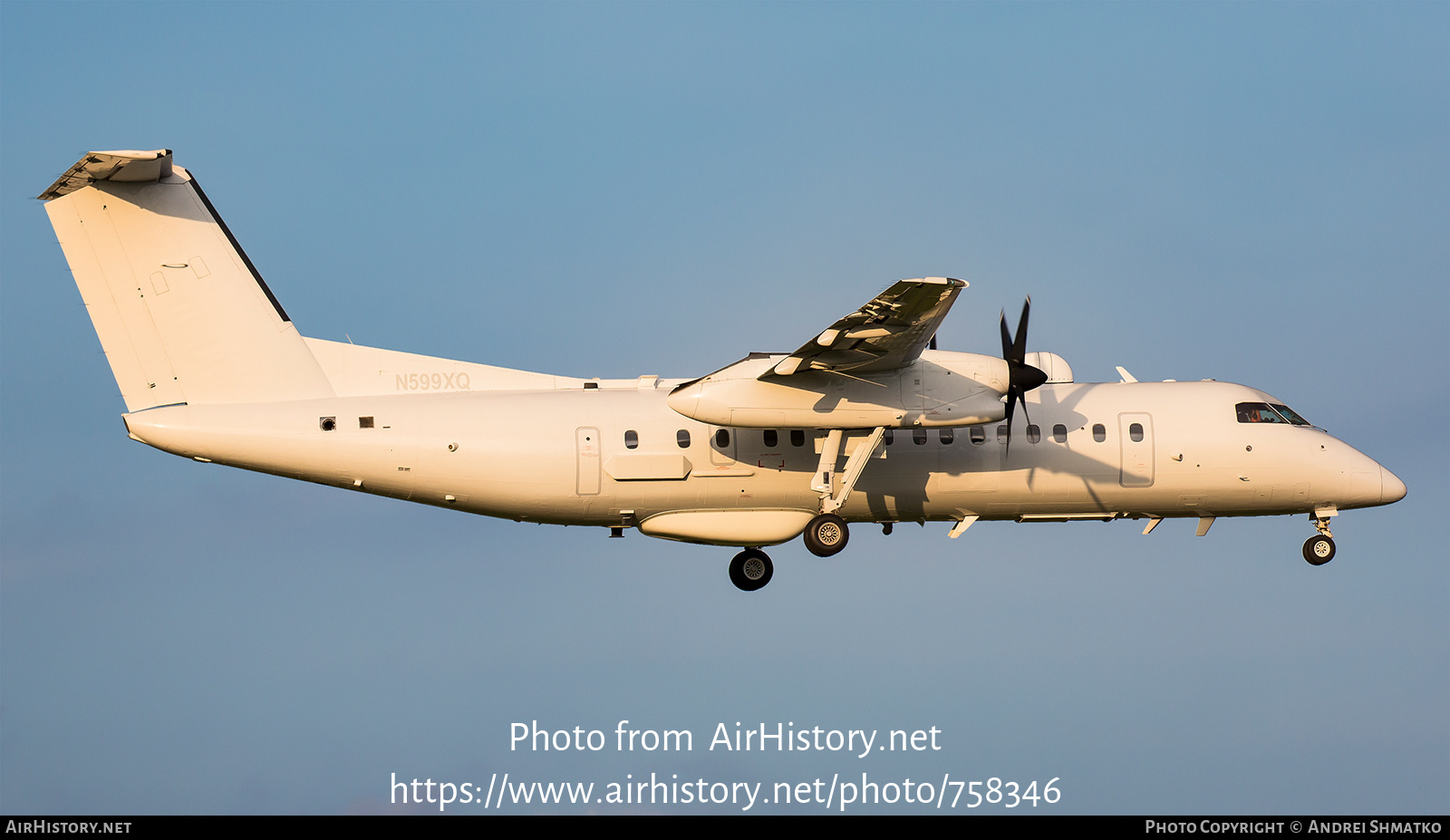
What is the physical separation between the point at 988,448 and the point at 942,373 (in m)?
2.19

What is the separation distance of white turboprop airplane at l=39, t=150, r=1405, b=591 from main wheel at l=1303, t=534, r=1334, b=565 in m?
0.87

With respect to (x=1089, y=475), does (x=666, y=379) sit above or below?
above

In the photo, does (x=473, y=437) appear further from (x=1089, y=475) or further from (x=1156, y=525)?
(x=1156, y=525)

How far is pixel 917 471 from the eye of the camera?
22.4 m

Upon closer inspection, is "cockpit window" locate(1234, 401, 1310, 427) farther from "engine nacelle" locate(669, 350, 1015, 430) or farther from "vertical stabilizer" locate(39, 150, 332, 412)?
"vertical stabilizer" locate(39, 150, 332, 412)

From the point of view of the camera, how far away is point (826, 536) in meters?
22.0

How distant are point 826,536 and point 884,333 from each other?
3.89m

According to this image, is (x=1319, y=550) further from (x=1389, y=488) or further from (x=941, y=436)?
(x=941, y=436)

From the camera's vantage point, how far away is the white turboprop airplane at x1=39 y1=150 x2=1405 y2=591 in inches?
814

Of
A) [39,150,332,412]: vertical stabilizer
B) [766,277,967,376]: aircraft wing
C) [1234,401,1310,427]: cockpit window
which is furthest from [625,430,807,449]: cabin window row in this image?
[1234,401,1310,427]: cockpit window

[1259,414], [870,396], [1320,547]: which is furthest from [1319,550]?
[870,396]

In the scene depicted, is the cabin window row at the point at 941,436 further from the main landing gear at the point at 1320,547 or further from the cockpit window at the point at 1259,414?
the main landing gear at the point at 1320,547

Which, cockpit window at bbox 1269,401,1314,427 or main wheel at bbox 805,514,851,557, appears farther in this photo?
cockpit window at bbox 1269,401,1314,427

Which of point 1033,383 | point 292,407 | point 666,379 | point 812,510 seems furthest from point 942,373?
point 292,407
